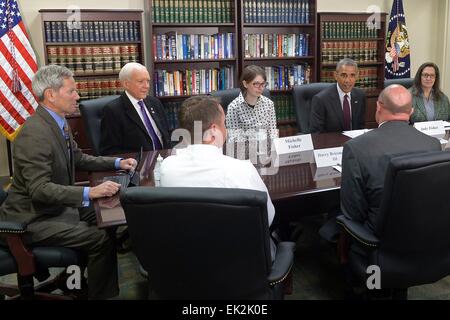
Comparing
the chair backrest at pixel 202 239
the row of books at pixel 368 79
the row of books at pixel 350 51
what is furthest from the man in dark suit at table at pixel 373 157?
the row of books at pixel 368 79

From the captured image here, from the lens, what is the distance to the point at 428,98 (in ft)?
12.3

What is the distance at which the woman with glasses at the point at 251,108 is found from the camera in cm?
322

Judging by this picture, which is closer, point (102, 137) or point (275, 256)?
point (275, 256)

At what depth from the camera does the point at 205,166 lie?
149 cm

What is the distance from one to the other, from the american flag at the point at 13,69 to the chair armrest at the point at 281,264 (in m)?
2.98

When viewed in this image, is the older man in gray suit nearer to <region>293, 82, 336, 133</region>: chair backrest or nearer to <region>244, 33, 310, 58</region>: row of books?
<region>293, 82, 336, 133</region>: chair backrest

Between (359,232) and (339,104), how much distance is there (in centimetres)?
189

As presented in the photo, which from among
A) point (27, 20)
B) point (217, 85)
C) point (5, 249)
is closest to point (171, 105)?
point (217, 85)

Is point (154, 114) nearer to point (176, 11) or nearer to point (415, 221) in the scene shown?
point (176, 11)

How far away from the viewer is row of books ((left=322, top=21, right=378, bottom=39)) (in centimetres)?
506

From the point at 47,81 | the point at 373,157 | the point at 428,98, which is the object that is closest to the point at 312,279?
the point at 373,157

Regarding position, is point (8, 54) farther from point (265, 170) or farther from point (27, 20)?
point (265, 170)
